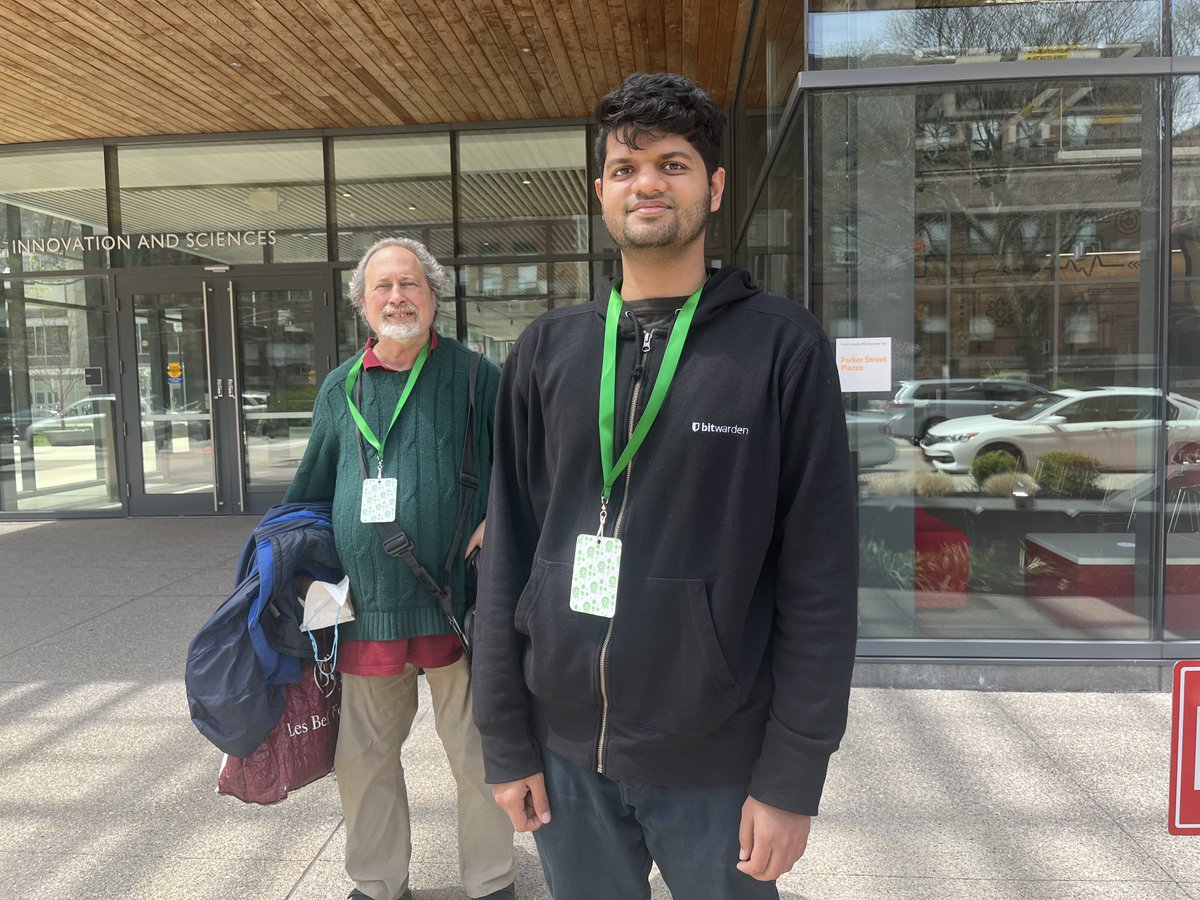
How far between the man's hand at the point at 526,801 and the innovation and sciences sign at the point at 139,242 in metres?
9.13

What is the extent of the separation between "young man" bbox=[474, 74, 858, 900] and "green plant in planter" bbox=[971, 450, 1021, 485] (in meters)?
3.60

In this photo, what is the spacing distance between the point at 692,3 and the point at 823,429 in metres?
6.03

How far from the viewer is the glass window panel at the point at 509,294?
9.23 meters

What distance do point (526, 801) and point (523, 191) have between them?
8.52m

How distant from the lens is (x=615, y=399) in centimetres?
150

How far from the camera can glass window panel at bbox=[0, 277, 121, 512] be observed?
31.4 feet

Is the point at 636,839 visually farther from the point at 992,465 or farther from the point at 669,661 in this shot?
the point at 992,465

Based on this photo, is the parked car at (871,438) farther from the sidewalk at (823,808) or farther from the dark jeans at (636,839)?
the dark jeans at (636,839)

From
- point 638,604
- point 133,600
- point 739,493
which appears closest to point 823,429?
point 739,493

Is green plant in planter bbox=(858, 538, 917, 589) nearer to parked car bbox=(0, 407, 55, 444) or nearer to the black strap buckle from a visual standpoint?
the black strap buckle

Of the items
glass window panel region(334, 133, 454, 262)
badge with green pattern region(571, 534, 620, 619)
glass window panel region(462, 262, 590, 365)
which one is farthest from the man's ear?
glass window panel region(334, 133, 454, 262)

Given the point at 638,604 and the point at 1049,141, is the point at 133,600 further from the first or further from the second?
the point at 1049,141

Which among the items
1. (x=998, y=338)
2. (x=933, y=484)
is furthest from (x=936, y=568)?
(x=998, y=338)

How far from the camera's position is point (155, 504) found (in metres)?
9.64
